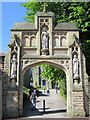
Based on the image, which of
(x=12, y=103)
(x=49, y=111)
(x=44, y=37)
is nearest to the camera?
(x=12, y=103)

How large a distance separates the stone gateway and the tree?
2290 millimetres

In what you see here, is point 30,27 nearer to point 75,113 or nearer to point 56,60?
point 56,60

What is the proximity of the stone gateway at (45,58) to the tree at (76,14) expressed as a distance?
2290 millimetres

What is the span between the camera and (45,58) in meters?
11.0

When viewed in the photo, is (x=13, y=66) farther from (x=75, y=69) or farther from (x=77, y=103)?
(x=77, y=103)

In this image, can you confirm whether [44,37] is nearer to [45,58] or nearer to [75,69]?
[45,58]

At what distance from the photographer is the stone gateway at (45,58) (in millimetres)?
10266

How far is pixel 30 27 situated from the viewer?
453 inches

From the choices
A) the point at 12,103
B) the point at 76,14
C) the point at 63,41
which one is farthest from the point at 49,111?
the point at 76,14

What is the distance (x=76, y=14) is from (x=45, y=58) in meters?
5.33

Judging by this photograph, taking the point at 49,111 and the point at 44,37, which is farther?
the point at 49,111

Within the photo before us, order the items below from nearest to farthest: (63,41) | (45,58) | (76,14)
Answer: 1. (45,58)
2. (63,41)
3. (76,14)

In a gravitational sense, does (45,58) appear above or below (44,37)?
below

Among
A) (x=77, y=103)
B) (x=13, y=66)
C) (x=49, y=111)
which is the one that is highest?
(x=13, y=66)
